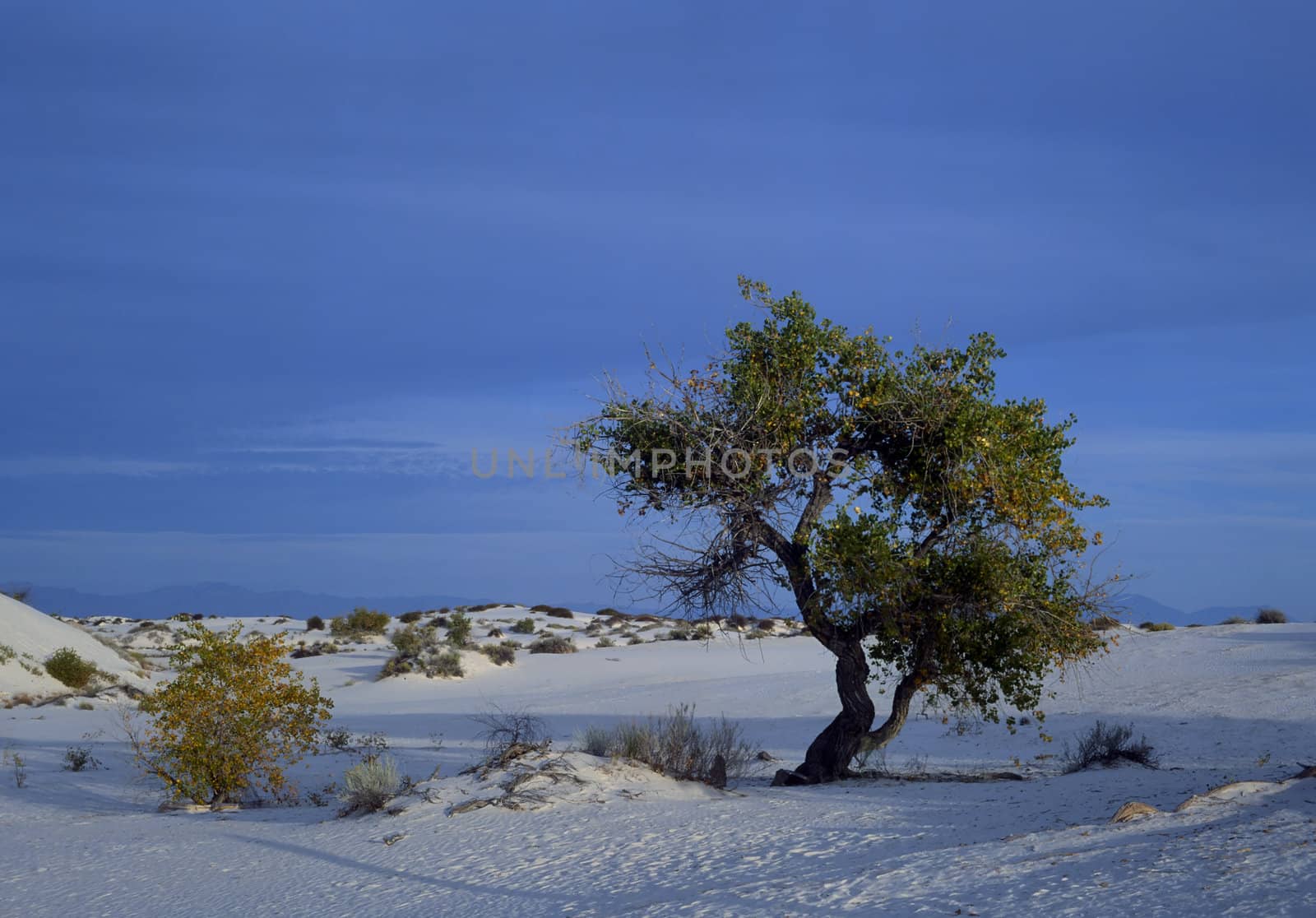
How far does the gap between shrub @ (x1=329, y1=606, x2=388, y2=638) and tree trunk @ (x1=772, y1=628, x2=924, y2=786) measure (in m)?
34.8

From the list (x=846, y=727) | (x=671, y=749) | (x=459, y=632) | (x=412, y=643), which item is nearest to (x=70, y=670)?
(x=412, y=643)

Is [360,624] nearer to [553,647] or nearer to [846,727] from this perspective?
[553,647]

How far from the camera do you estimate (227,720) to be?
1342 centimetres

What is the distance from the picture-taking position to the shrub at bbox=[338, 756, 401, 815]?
10.1 m

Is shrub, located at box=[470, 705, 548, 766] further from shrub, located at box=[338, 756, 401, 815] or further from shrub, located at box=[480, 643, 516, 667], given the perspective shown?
shrub, located at box=[480, 643, 516, 667]

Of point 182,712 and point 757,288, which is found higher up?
point 757,288

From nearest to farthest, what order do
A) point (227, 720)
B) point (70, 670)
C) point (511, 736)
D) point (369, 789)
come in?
point (369, 789), point (227, 720), point (511, 736), point (70, 670)

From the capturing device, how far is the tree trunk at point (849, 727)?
1207cm

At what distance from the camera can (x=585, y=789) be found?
988 centimetres

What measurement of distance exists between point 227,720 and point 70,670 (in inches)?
689

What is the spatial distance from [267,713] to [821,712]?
418 inches

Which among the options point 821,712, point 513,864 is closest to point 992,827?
point 513,864

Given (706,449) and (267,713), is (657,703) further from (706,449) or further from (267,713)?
(706,449)

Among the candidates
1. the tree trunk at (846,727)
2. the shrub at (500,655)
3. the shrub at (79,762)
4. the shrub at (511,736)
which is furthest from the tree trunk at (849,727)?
the shrub at (500,655)
